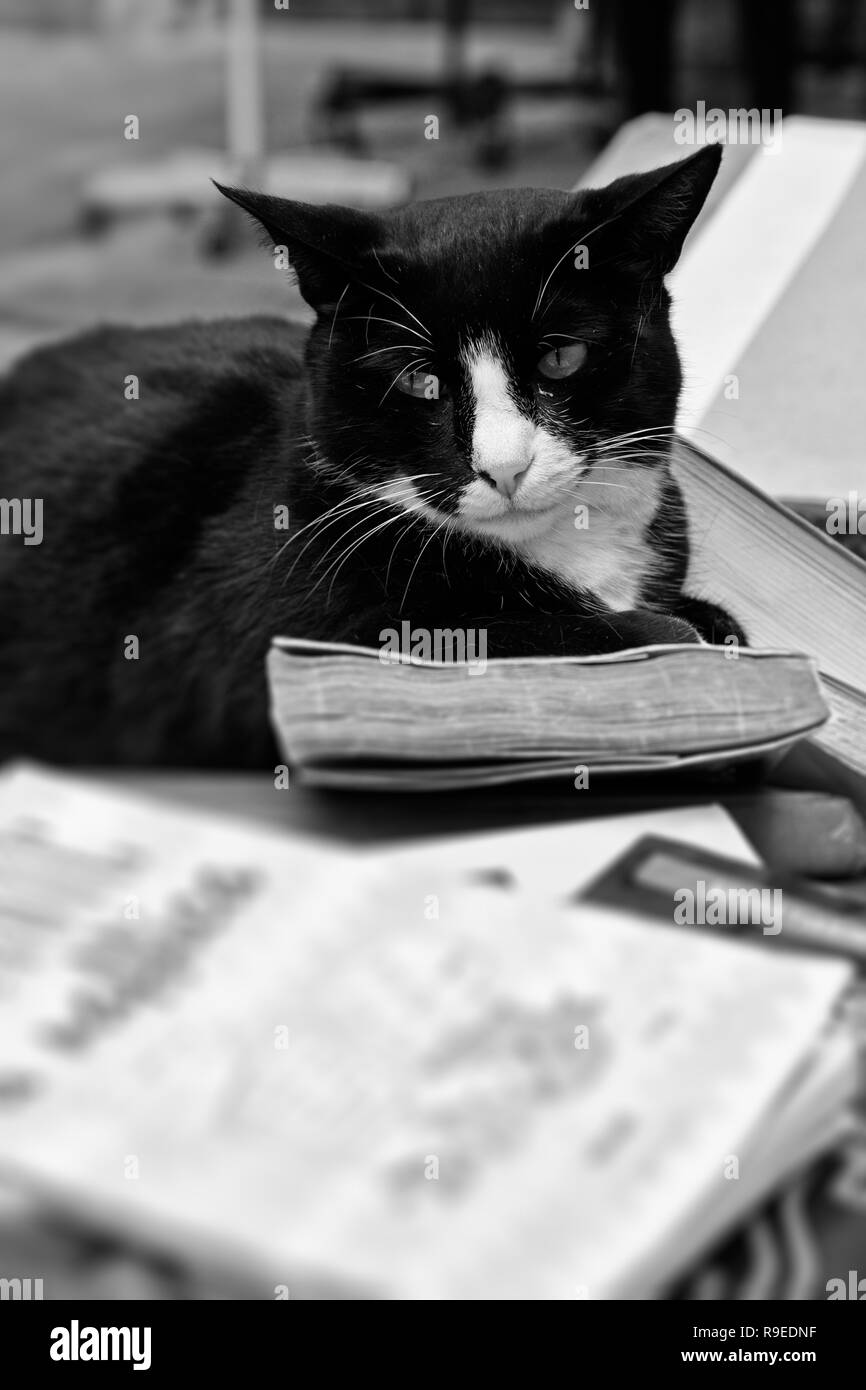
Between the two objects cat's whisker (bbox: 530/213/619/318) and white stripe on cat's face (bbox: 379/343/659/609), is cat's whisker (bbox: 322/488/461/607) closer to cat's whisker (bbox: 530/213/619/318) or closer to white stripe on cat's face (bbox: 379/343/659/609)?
white stripe on cat's face (bbox: 379/343/659/609)

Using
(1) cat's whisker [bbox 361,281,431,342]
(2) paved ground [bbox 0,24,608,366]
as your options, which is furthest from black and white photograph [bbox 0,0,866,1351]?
(2) paved ground [bbox 0,24,608,366]

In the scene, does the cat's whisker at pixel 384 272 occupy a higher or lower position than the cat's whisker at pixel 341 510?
higher

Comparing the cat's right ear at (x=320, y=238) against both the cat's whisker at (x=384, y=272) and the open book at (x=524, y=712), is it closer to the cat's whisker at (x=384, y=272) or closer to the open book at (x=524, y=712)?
the cat's whisker at (x=384, y=272)

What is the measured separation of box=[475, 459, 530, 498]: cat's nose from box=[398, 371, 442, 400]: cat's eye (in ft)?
0.20

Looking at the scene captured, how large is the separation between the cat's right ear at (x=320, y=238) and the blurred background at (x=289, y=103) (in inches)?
50.9

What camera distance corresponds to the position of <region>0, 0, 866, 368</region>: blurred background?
123 inches

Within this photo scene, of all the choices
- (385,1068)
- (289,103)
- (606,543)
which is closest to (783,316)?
(606,543)

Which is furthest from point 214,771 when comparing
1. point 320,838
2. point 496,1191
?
point 496,1191

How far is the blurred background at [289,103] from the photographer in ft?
10.2

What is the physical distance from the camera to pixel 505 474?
2.88ft

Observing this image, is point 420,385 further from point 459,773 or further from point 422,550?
point 459,773

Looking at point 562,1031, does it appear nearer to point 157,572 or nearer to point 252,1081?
point 252,1081

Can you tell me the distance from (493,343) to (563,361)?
5 centimetres

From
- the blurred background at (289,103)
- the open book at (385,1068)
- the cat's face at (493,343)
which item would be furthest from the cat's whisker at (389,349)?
the blurred background at (289,103)
